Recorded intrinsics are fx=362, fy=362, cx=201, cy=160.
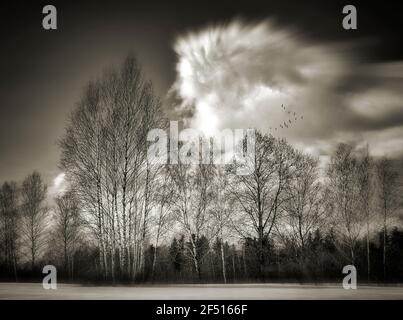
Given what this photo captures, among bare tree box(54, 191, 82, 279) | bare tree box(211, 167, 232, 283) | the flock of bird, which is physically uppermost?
the flock of bird

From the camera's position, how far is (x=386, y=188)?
25.3m

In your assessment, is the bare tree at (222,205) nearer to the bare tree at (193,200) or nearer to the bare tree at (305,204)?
the bare tree at (193,200)

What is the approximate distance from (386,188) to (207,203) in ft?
41.4

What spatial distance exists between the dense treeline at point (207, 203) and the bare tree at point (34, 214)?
908 cm

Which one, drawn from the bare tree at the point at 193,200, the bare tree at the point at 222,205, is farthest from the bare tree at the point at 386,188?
the bare tree at the point at 193,200

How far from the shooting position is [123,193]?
18453 millimetres

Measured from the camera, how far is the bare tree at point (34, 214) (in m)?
32.9

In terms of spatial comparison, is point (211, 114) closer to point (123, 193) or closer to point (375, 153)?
point (123, 193)

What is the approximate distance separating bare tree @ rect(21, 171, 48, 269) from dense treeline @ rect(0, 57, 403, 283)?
908 cm

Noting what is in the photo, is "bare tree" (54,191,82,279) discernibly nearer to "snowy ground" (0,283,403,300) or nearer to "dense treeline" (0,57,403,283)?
"dense treeline" (0,57,403,283)

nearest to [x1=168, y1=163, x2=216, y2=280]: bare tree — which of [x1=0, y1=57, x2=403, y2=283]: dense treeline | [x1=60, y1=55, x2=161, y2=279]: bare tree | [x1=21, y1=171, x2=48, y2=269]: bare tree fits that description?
[x1=0, y1=57, x2=403, y2=283]: dense treeline

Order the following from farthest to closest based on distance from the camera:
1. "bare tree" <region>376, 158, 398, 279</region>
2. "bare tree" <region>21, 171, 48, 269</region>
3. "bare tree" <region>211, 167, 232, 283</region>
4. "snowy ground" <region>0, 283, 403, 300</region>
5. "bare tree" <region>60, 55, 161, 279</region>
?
"bare tree" <region>21, 171, 48, 269</region>
"bare tree" <region>376, 158, 398, 279</region>
"bare tree" <region>211, 167, 232, 283</region>
"bare tree" <region>60, 55, 161, 279</region>
"snowy ground" <region>0, 283, 403, 300</region>

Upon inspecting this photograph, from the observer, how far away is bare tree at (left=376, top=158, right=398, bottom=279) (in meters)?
25.0
